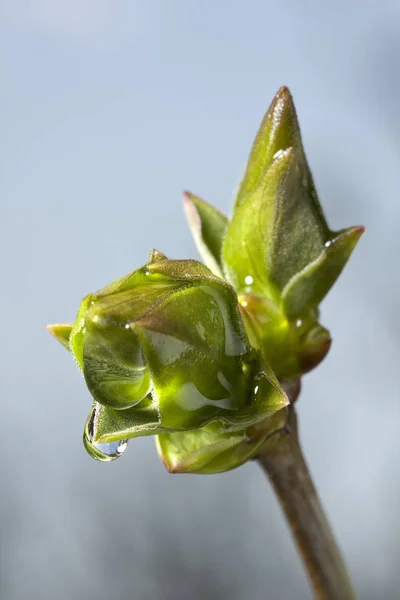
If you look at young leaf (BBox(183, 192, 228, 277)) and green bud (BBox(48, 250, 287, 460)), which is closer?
green bud (BBox(48, 250, 287, 460))

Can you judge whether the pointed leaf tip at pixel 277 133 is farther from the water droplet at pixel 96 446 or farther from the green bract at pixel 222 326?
the water droplet at pixel 96 446

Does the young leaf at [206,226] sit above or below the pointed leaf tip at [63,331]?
above

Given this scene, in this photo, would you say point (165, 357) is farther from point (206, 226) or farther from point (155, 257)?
point (206, 226)

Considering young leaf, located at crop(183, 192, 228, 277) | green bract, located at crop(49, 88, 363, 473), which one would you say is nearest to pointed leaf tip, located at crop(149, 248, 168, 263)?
green bract, located at crop(49, 88, 363, 473)

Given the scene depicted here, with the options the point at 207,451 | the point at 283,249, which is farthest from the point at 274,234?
the point at 207,451

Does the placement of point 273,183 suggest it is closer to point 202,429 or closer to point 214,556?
point 202,429

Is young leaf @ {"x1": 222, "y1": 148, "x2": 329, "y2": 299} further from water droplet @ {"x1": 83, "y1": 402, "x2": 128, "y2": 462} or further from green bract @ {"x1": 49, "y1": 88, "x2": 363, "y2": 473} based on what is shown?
water droplet @ {"x1": 83, "y1": 402, "x2": 128, "y2": 462}

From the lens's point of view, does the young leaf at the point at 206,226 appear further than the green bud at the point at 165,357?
Yes

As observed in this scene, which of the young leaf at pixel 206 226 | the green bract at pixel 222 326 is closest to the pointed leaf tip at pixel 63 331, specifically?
the green bract at pixel 222 326

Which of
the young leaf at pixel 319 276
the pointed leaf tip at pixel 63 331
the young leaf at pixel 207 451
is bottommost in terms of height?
the young leaf at pixel 207 451
